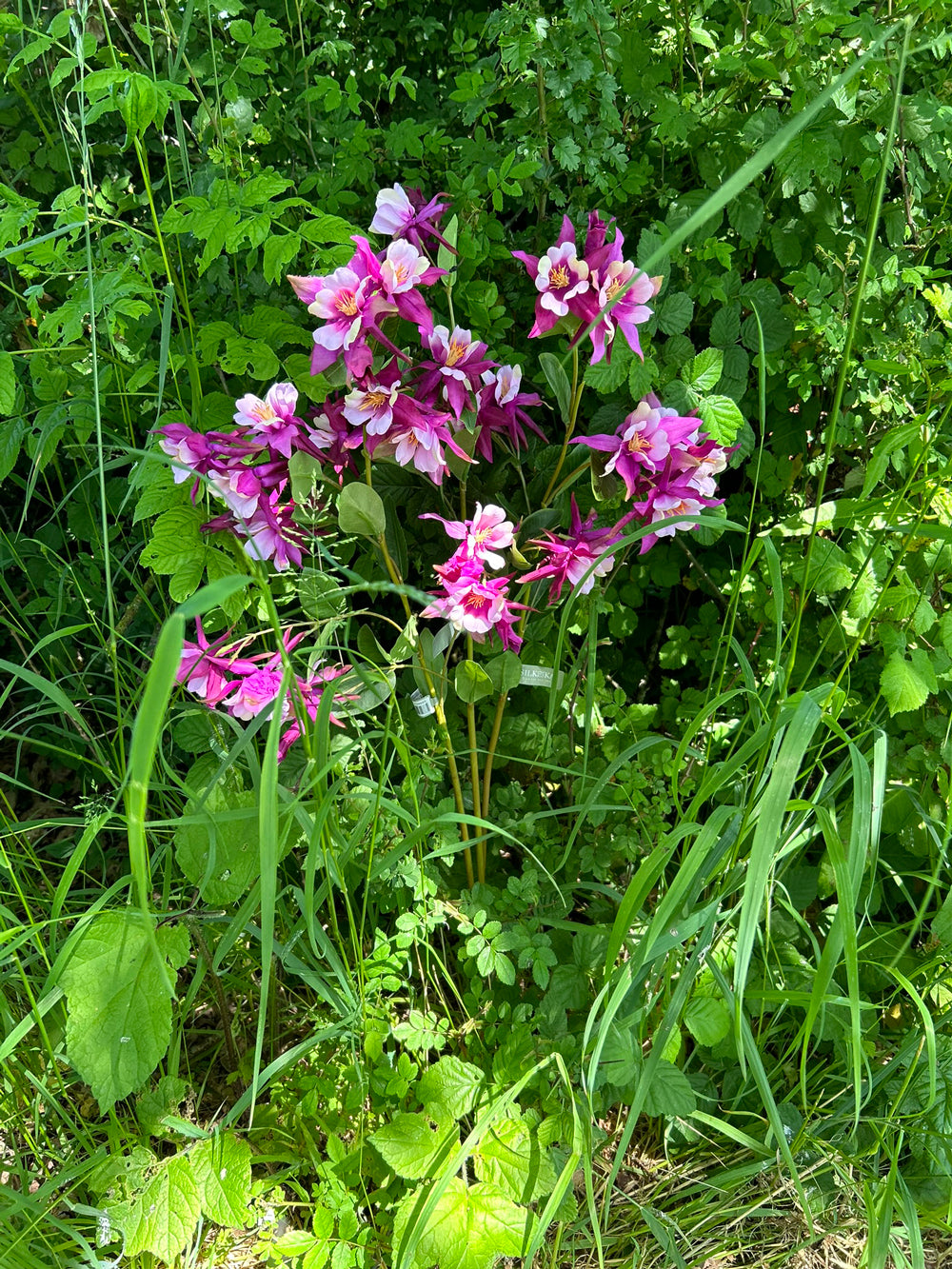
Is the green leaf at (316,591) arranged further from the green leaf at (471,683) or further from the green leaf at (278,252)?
the green leaf at (278,252)

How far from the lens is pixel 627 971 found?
1.06 meters

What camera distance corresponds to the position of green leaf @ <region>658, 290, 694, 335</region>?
4.60ft

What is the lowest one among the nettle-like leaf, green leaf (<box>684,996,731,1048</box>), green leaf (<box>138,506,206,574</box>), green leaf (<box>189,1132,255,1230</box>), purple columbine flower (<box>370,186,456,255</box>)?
green leaf (<box>189,1132,255,1230</box>)

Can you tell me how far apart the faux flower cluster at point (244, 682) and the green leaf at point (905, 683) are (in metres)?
0.74

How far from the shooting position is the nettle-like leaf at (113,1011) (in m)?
1.03

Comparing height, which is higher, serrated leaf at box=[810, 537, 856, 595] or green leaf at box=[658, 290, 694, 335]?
green leaf at box=[658, 290, 694, 335]

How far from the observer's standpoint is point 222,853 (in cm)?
113

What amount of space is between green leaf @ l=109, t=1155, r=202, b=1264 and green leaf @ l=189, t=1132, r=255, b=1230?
2 centimetres

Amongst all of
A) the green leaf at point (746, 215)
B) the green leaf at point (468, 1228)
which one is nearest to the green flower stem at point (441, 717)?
the green leaf at point (468, 1228)

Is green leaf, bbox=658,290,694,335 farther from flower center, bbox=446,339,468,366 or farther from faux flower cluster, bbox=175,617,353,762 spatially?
faux flower cluster, bbox=175,617,353,762

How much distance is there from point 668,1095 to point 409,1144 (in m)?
0.31

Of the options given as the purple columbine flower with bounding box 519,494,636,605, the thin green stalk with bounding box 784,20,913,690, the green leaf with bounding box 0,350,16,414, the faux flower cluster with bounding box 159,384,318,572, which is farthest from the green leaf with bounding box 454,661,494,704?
the green leaf with bounding box 0,350,16,414

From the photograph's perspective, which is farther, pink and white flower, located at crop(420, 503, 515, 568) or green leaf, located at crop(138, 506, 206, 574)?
green leaf, located at crop(138, 506, 206, 574)

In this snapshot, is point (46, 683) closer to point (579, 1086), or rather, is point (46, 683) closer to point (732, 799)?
point (579, 1086)
